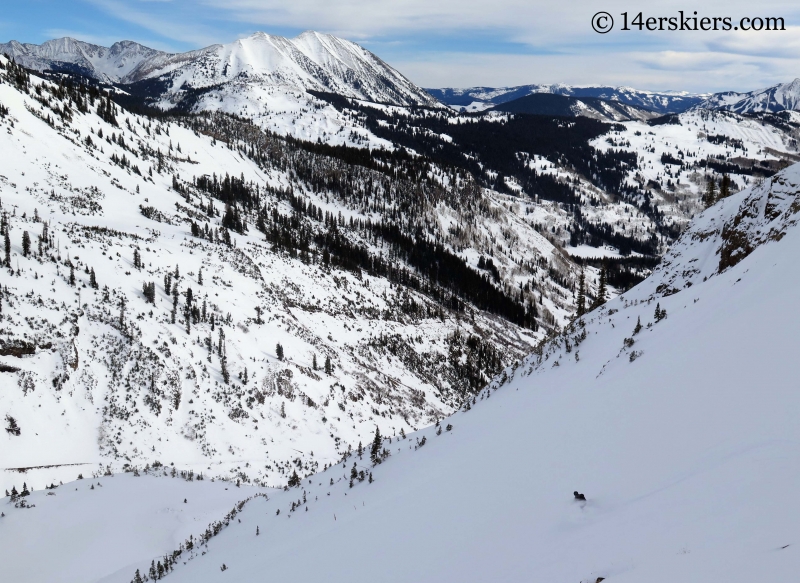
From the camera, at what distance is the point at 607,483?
21.1ft

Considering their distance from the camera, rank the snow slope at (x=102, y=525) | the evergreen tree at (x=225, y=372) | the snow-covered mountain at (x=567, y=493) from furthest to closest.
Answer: the evergreen tree at (x=225, y=372)
the snow slope at (x=102, y=525)
the snow-covered mountain at (x=567, y=493)

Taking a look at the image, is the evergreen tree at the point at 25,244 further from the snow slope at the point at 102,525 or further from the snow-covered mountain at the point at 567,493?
the snow-covered mountain at the point at 567,493

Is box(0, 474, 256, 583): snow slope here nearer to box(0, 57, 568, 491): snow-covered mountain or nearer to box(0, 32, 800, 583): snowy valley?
box(0, 32, 800, 583): snowy valley

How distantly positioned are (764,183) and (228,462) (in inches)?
1511

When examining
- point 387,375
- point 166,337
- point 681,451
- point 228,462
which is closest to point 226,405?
point 228,462

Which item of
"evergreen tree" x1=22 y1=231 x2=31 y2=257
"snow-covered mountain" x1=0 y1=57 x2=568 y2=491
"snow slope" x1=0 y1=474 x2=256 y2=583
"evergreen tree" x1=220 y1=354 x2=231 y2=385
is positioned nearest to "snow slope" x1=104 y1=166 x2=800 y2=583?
"snow slope" x1=0 y1=474 x2=256 y2=583

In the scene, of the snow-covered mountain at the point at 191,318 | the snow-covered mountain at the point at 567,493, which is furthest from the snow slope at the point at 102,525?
the snow-covered mountain at the point at 191,318

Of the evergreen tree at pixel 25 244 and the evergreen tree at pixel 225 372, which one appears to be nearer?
the evergreen tree at pixel 25 244

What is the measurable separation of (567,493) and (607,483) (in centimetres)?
62

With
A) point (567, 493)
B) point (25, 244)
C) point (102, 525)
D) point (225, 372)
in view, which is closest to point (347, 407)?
point (225, 372)

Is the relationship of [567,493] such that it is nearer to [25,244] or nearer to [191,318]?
[191,318]

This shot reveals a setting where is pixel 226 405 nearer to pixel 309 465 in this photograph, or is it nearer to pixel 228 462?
pixel 228 462

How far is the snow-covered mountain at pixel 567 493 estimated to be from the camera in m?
4.60

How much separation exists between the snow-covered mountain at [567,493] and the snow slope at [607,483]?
0.11ft
